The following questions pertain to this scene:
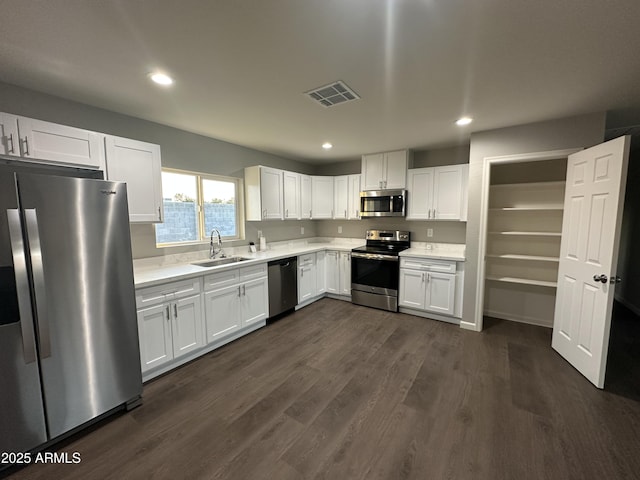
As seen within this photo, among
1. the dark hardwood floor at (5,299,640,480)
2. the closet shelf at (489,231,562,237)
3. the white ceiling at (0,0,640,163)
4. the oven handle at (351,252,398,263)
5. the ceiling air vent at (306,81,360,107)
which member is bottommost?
the dark hardwood floor at (5,299,640,480)

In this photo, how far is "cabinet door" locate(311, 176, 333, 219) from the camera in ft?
15.9

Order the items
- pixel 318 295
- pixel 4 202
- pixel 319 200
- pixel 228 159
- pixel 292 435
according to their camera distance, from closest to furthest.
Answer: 1. pixel 4 202
2. pixel 292 435
3. pixel 228 159
4. pixel 318 295
5. pixel 319 200

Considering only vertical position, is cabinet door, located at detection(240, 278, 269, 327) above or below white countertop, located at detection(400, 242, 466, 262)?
below

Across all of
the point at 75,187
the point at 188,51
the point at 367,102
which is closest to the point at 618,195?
the point at 367,102

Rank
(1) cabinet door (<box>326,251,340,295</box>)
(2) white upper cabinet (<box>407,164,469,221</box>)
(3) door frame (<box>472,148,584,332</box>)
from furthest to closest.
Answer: (1) cabinet door (<box>326,251,340,295</box>) → (2) white upper cabinet (<box>407,164,469,221</box>) → (3) door frame (<box>472,148,584,332</box>)

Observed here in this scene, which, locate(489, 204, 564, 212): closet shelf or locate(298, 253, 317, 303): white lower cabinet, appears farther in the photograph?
locate(298, 253, 317, 303): white lower cabinet

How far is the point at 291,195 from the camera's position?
14.5ft

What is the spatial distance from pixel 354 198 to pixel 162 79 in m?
3.29

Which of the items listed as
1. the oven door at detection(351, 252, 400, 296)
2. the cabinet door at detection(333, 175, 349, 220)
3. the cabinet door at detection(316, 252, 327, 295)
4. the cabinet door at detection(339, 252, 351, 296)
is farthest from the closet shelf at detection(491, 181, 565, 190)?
the cabinet door at detection(316, 252, 327, 295)

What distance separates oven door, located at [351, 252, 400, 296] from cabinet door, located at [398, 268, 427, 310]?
0.29 ft

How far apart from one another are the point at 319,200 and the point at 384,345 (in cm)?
277

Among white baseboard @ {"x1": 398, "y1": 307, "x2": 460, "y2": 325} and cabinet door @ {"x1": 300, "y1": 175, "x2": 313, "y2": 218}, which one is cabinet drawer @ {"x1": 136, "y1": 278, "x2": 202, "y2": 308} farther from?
white baseboard @ {"x1": 398, "y1": 307, "x2": 460, "y2": 325}

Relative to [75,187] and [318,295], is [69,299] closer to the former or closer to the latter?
[75,187]

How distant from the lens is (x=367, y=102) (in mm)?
2402
